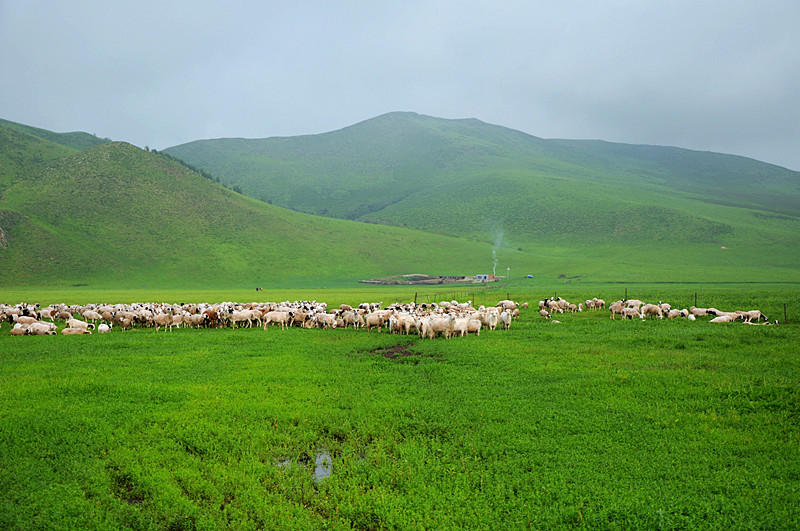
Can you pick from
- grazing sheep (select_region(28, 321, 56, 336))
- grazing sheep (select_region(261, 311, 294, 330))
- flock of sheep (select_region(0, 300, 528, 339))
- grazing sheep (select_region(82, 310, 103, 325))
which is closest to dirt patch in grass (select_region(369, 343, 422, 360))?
flock of sheep (select_region(0, 300, 528, 339))

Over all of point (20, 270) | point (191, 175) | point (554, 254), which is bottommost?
point (20, 270)

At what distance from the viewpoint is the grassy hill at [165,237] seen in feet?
286

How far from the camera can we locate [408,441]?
32.8 ft

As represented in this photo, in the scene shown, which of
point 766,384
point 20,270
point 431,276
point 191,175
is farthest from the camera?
point 191,175

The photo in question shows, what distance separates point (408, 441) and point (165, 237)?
341 feet

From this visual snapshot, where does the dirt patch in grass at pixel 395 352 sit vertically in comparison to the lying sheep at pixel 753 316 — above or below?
below

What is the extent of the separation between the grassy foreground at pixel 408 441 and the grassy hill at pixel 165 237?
72.0 metres

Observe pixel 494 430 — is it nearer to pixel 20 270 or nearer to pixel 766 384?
pixel 766 384

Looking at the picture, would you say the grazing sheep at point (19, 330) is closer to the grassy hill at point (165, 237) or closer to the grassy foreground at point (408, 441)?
the grassy foreground at point (408, 441)

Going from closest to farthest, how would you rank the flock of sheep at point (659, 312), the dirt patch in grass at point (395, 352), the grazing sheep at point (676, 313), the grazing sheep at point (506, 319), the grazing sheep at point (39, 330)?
the dirt patch in grass at point (395, 352) < the grazing sheep at point (39, 330) < the flock of sheep at point (659, 312) < the grazing sheep at point (506, 319) < the grazing sheep at point (676, 313)

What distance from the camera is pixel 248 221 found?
382 feet

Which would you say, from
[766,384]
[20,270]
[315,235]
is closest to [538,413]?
[766,384]

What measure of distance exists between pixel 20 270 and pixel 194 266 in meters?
26.1

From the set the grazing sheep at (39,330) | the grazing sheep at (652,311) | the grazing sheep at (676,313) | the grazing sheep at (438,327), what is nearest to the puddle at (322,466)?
the grazing sheep at (438,327)
